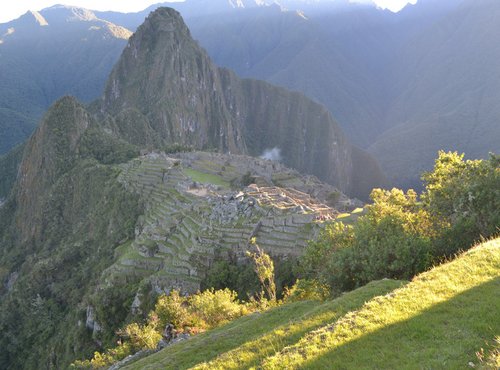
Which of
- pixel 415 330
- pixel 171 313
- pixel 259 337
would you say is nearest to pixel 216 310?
pixel 171 313

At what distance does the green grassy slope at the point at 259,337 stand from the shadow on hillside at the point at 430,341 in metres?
2.09

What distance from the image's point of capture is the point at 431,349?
31.0 feet

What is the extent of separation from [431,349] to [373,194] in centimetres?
1323

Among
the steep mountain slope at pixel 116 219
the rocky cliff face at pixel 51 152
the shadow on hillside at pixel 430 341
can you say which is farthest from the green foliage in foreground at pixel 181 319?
the rocky cliff face at pixel 51 152

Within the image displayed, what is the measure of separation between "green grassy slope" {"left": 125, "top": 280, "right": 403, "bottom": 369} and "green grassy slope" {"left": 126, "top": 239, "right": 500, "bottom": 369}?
3 centimetres

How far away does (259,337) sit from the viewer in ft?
42.5

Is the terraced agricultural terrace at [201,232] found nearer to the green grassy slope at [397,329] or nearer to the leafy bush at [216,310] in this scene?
the leafy bush at [216,310]

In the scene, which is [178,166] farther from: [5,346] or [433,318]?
[433,318]

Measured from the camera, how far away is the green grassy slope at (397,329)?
948cm

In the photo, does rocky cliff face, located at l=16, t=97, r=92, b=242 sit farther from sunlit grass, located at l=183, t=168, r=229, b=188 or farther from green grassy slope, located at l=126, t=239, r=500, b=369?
green grassy slope, located at l=126, t=239, r=500, b=369

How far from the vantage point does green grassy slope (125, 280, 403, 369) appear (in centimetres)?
1159

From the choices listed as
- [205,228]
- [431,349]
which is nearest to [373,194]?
[431,349]

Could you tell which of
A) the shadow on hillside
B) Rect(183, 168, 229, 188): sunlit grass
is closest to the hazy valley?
the shadow on hillside

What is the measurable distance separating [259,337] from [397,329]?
13.9ft
